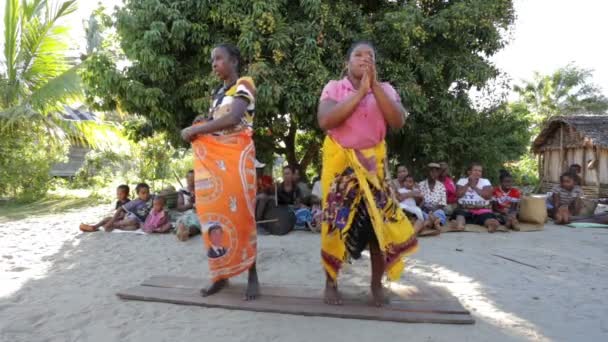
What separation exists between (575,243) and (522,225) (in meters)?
1.15

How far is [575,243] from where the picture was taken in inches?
210

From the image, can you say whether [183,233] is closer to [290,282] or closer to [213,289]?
[290,282]

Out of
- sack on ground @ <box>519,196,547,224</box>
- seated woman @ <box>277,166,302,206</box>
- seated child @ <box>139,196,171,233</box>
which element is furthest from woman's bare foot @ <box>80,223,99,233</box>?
sack on ground @ <box>519,196,547,224</box>

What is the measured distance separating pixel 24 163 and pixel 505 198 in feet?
36.5

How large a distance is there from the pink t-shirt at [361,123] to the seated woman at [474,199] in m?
4.19

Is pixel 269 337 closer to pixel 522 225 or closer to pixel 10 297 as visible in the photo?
pixel 10 297

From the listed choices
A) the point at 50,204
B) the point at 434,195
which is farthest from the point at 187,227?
the point at 50,204

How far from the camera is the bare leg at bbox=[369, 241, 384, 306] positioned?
2.82 metres

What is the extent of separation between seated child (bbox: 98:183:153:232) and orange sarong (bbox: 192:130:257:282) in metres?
4.00

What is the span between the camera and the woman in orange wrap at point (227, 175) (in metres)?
2.96

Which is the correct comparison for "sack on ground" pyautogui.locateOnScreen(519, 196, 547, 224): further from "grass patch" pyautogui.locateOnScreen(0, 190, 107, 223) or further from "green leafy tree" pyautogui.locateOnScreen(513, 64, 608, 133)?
"green leafy tree" pyautogui.locateOnScreen(513, 64, 608, 133)

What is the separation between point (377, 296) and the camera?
2.86 metres

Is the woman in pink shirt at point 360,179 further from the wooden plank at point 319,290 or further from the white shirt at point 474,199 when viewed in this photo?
the white shirt at point 474,199

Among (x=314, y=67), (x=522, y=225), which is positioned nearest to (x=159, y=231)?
(x=314, y=67)
